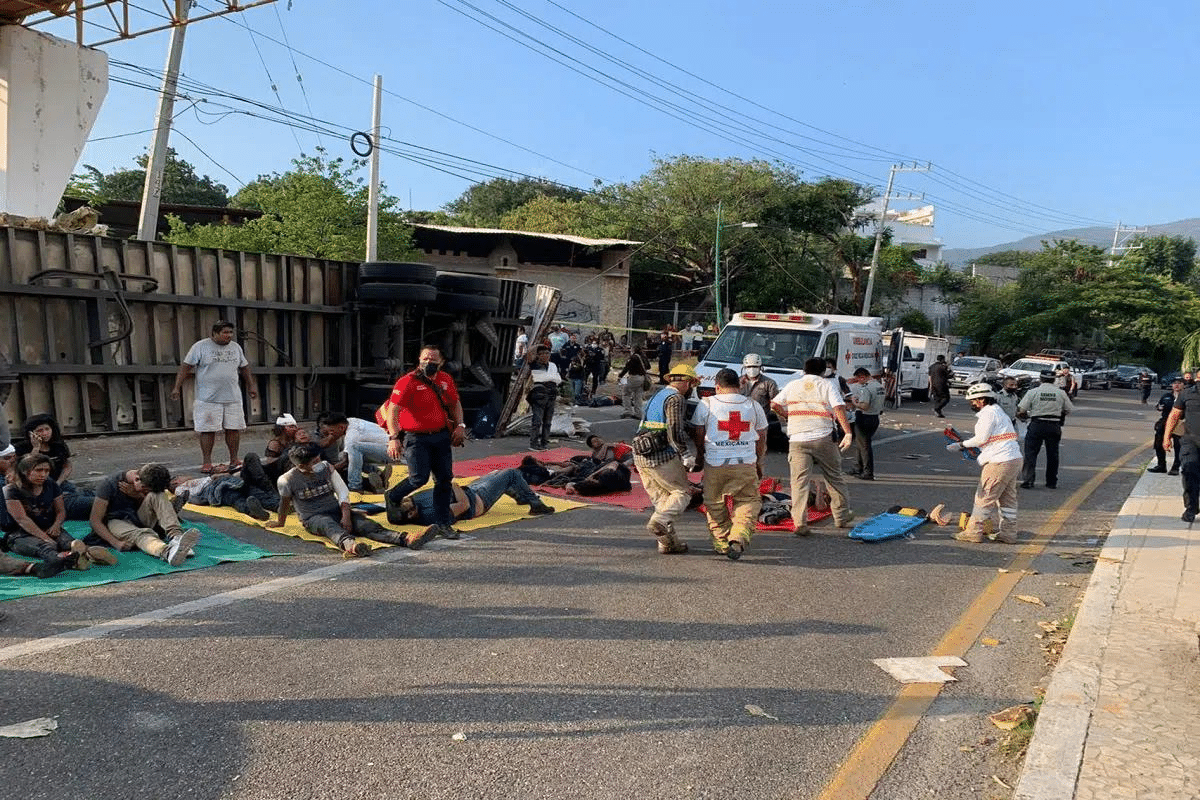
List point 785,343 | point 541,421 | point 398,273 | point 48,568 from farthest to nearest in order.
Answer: point 785,343
point 541,421
point 398,273
point 48,568

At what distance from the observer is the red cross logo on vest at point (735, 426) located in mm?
7250

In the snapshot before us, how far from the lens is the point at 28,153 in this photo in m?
12.8

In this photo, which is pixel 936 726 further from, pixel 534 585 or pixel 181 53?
pixel 181 53

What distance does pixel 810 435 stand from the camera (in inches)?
330

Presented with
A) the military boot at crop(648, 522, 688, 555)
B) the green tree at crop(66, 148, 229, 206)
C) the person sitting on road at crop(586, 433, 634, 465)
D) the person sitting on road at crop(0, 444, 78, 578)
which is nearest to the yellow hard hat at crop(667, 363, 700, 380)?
the military boot at crop(648, 522, 688, 555)

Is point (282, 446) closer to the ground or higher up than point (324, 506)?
higher up

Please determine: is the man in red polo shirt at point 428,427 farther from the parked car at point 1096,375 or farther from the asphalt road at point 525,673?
the parked car at point 1096,375

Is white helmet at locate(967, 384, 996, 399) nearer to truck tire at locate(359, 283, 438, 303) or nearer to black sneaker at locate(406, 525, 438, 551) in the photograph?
black sneaker at locate(406, 525, 438, 551)

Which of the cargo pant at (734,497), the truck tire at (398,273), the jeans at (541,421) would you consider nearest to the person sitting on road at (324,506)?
the cargo pant at (734,497)

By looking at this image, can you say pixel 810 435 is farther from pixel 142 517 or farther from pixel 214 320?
pixel 214 320

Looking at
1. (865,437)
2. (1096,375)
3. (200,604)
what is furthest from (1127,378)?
(200,604)

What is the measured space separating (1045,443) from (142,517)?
10.6 meters

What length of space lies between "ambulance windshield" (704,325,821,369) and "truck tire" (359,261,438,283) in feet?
16.8

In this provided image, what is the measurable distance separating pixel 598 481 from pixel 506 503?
1.15 m
